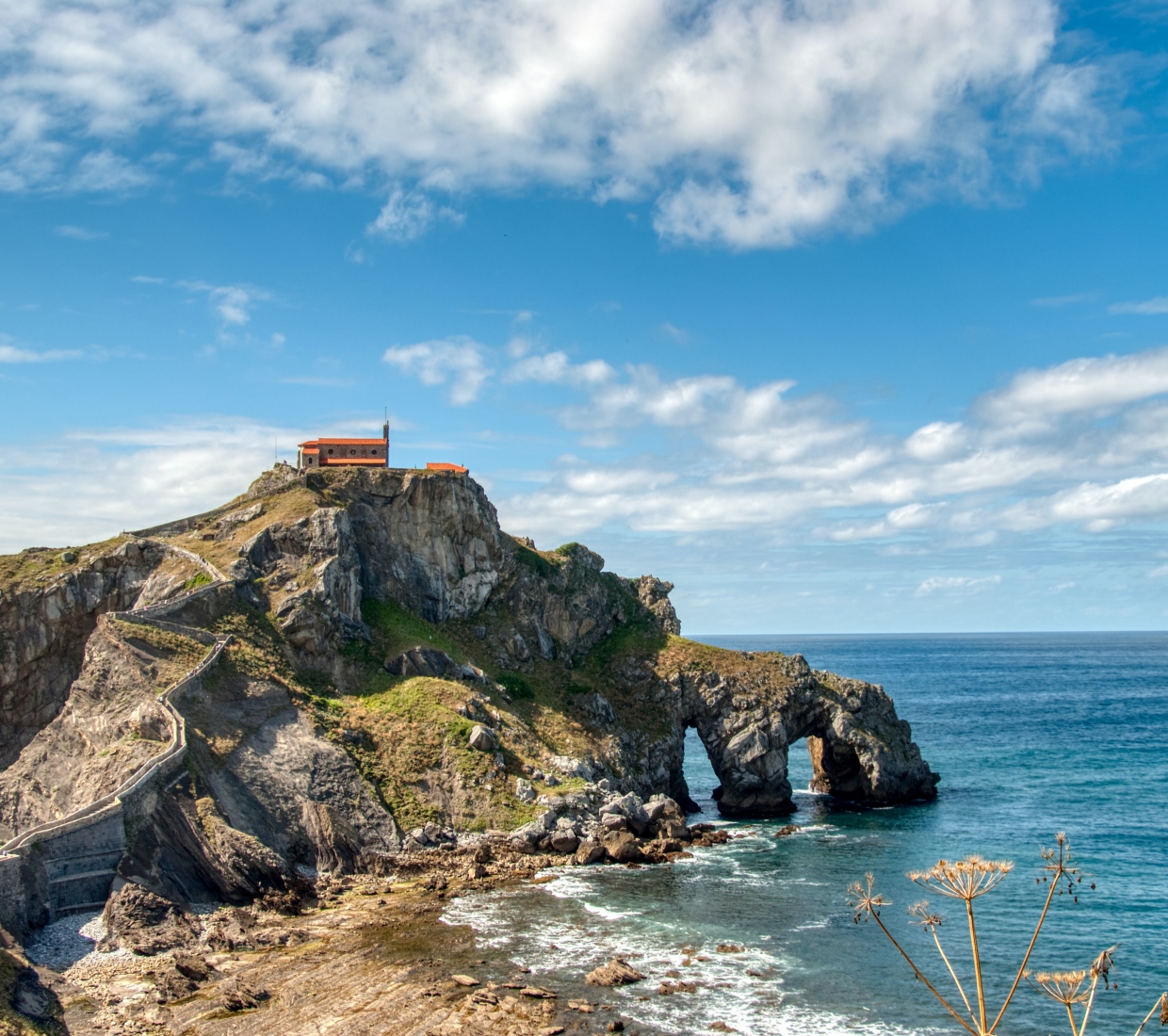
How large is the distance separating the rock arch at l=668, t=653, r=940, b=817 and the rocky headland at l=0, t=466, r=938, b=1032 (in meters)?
0.26

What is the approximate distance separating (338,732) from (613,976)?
3588 centimetres

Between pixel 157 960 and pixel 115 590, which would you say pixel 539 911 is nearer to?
pixel 157 960

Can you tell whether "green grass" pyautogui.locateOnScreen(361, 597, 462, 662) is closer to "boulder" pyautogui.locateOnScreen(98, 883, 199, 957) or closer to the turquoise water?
the turquoise water

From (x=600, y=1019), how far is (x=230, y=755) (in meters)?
36.1

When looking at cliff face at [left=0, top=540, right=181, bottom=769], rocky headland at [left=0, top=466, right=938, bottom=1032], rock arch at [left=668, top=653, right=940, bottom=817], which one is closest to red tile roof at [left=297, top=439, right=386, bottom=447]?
rocky headland at [left=0, top=466, right=938, bottom=1032]

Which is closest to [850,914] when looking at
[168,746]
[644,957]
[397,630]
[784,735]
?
[644,957]

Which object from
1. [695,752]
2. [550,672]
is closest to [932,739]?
[695,752]

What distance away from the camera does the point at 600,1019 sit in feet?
129

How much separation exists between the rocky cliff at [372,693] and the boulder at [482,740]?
0.15 metres

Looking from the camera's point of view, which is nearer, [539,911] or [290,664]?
[539,911]

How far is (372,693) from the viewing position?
79.8 metres

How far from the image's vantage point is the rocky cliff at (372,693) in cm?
6291

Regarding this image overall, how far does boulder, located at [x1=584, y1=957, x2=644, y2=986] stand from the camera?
43000 millimetres

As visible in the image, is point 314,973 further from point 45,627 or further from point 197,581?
point 45,627
